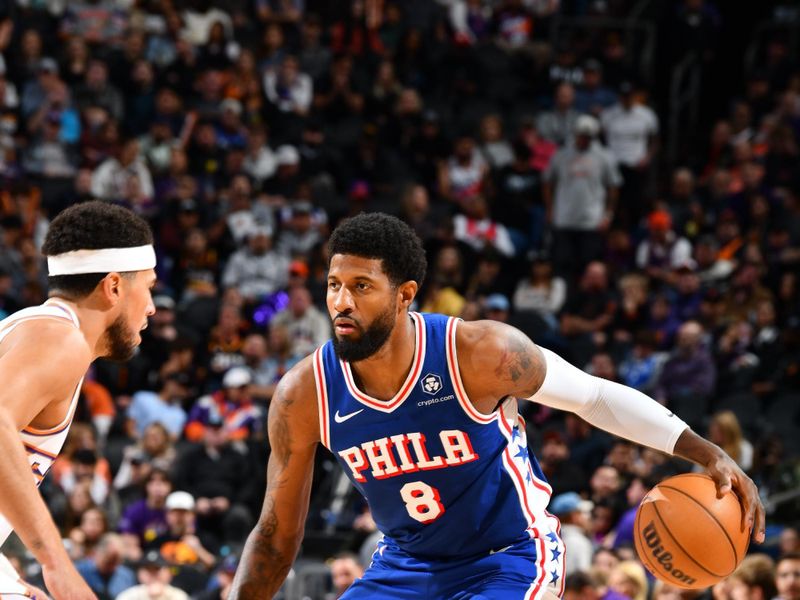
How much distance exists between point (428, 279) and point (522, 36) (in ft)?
17.4

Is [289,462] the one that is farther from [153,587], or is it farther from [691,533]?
[153,587]

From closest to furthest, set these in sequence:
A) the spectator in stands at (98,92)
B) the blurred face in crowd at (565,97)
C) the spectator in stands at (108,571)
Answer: the spectator in stands at (108,571) → the spectator in stands at (98,92) → the blurred face in crowd at (565,97)

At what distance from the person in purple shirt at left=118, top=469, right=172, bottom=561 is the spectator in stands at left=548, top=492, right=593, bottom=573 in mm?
3054

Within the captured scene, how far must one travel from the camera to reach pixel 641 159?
15.2 m

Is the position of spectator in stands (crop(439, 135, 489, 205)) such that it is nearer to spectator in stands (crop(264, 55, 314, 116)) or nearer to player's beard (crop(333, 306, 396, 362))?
spectator in stands (crop(264, 55, 314, 116))

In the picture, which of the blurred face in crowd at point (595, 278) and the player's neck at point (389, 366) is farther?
the blurred face in crowd at point (595, 278)

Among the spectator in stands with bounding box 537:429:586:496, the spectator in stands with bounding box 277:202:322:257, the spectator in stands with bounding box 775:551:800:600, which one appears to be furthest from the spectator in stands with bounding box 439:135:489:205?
the spectator in stands with bounding box 775:551:800:600

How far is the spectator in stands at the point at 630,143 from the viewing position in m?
15.1

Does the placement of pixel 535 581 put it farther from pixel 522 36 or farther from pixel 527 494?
pixel 522 36

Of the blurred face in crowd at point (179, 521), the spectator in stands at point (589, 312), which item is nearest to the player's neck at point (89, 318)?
the blurred face in crowd at point (179, 521)

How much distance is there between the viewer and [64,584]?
141 inches

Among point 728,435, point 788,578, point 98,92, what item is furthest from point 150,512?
point 98,92

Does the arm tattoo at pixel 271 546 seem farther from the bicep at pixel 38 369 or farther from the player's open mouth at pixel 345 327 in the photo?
the bicep at pixel 38 369

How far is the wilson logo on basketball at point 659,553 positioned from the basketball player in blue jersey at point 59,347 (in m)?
1.99
